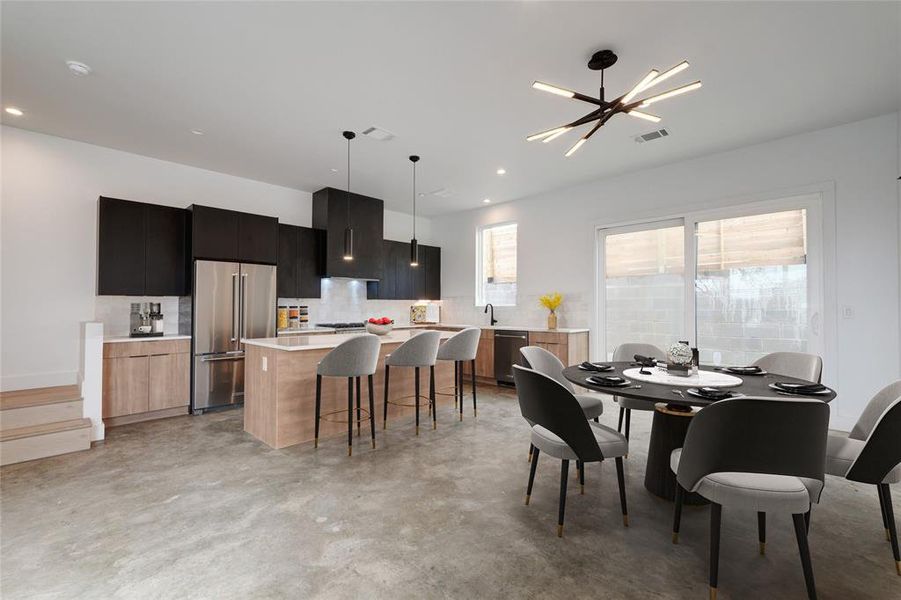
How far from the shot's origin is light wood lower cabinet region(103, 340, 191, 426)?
4098 millimetres

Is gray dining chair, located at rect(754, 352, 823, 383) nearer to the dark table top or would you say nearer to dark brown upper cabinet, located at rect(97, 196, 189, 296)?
the dark table top

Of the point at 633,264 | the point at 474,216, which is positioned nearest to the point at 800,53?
the point at 633,264

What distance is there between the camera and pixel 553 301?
607 centimetres

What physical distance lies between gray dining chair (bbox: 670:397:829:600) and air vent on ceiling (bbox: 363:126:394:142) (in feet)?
12.2

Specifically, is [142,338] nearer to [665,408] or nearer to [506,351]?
[506,351]

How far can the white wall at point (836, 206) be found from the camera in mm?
3787

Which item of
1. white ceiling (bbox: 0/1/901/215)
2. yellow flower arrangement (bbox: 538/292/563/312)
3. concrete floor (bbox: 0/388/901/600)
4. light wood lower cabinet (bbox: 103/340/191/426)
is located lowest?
concrete floor (bbox: 0/388/901/600)

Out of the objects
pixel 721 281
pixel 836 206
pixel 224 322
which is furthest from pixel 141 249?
pixel 836 206

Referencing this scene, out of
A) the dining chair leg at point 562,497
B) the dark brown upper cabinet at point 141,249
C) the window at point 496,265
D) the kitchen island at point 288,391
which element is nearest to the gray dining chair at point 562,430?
the dining chair leg at point 562,497

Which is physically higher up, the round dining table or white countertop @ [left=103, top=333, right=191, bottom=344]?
white countertop @ [left=103, top=333, right=191, bottom=344]

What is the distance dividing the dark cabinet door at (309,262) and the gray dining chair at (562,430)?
4.44m

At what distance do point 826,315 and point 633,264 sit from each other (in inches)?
81.0

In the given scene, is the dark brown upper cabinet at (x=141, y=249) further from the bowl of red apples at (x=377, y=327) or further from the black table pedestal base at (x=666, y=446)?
the black table pedestal base at (x=666, y=446)

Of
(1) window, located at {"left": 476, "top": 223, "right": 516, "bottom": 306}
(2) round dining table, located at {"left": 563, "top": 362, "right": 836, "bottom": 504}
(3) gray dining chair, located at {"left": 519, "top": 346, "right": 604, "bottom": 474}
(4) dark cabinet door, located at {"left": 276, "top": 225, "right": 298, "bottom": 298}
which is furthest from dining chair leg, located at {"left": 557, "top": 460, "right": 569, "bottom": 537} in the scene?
(1) window, located at {"left": 476, "top": 223, "right": 516, "bottom": 306}
